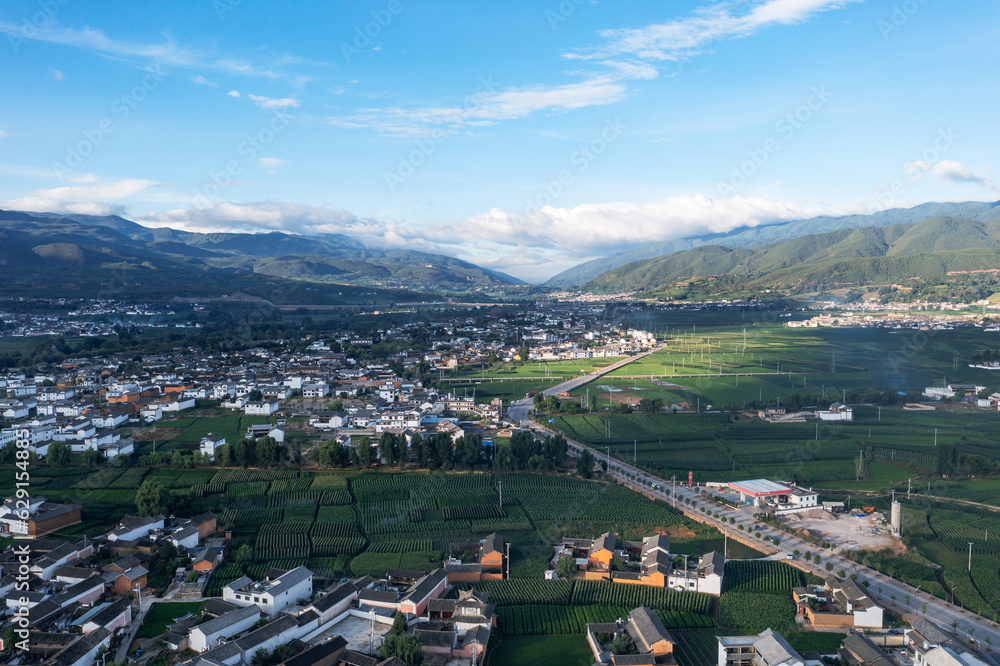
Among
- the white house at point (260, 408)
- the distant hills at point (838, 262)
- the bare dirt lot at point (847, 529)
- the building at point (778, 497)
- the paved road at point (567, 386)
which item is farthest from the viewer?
the distant hills at point (838, 262)

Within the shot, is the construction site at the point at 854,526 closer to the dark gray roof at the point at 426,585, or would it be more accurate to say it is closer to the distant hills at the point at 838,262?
the dark gray roof at the point at 426,585

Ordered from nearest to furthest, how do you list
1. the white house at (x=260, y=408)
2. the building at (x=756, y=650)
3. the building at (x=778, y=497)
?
the building at (x=756, y=650)
the building at (x=778, y=497)
the white house at (x=260, y=408)

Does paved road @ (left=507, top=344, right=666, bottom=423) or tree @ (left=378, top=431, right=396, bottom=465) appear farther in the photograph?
paved road @ (left=507, top=344, right=666, bottom=423)

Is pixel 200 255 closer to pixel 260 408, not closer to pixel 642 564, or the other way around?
pixel 260 408

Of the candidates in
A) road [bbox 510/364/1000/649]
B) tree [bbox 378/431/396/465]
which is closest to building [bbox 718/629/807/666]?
road [bbox 510/364/1000/649]

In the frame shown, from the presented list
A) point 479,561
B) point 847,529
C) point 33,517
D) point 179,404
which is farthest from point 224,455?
point 847,529

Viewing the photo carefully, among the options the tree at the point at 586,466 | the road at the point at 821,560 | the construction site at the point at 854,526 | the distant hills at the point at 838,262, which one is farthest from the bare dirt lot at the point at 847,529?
the distant hills at the point at 838,262

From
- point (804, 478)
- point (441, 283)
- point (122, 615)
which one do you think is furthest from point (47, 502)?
point (441, 283)

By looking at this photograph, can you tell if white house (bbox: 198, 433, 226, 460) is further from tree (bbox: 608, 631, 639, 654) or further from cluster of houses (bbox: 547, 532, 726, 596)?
tree (bbox: 608, 631, 639, 654)
